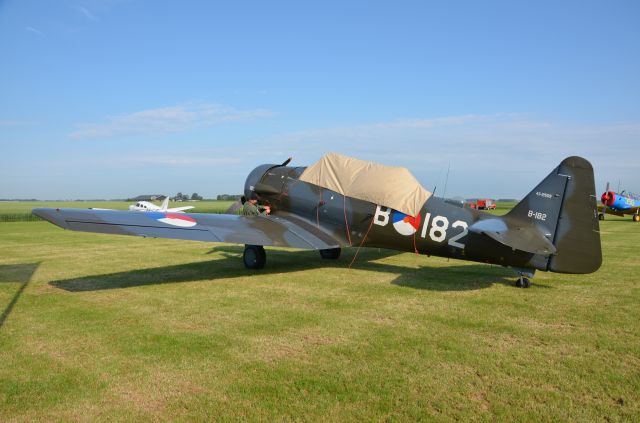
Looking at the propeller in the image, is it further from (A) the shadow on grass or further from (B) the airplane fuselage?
(A) the shadow on grass

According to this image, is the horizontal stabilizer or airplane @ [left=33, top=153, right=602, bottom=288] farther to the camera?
airplane @ [left=33, top=153, right=602, bottom=288]

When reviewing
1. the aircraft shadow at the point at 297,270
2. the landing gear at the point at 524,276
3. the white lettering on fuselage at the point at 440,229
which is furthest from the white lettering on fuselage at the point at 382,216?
the landing gear at the point at 524,276

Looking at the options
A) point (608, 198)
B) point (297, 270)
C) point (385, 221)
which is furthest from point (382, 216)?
point (608, 198)

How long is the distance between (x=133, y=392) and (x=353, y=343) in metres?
2.48

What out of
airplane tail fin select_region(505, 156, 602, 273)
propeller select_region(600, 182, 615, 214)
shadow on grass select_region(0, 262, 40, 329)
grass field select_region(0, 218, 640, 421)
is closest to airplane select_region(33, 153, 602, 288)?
airplane tail fin select_region(505, 156, 602, 273)

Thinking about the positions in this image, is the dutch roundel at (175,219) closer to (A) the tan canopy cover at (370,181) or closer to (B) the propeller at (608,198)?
(A) the tan canopy cover at (370,181)

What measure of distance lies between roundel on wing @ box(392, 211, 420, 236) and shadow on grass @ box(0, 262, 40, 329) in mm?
7212

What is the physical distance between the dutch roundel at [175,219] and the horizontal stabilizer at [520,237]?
5685mm

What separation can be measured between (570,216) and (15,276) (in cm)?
1170

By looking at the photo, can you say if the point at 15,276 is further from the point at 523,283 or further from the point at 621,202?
the point at 621,202

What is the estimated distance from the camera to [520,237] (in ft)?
24.2

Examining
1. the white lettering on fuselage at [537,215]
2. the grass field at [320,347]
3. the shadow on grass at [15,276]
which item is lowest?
the shadow on grass at [15,276]

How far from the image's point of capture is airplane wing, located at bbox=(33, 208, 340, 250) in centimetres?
786

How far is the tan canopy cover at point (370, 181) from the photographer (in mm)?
9398
